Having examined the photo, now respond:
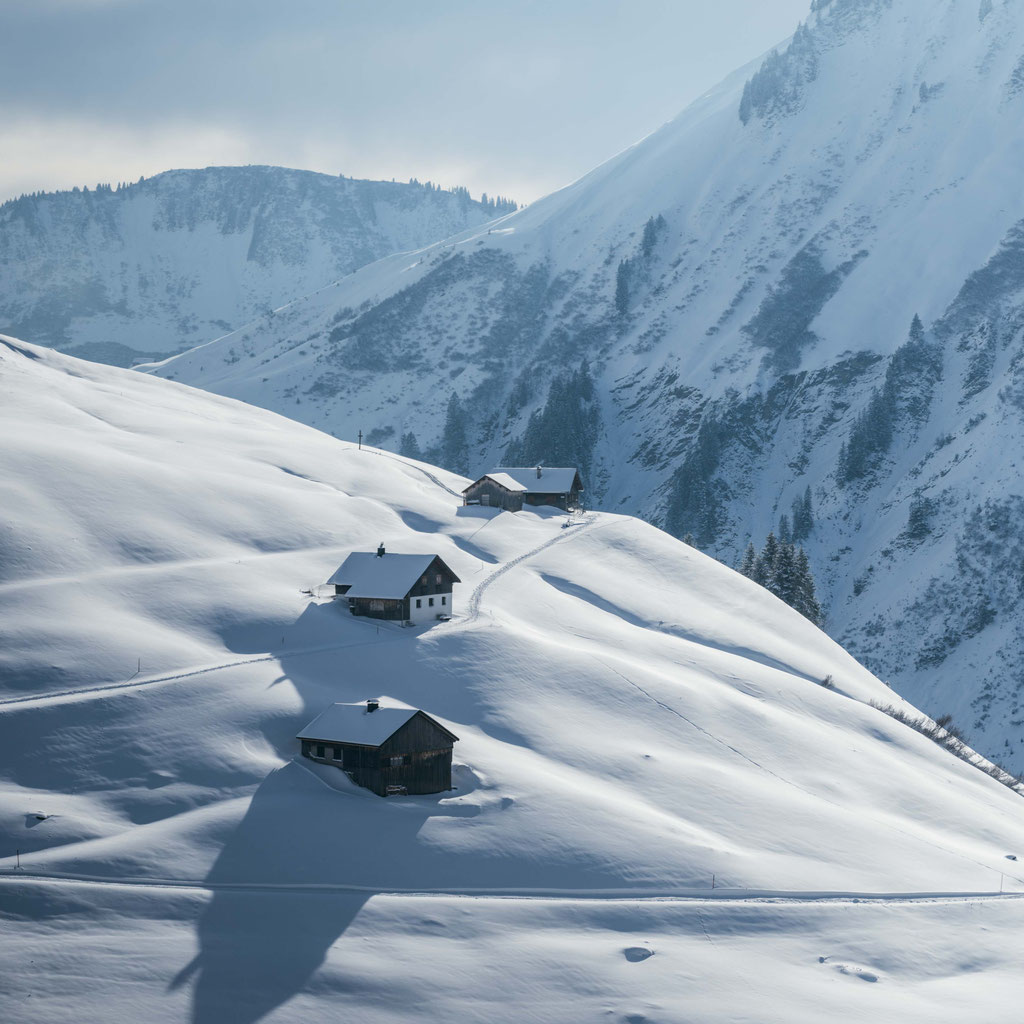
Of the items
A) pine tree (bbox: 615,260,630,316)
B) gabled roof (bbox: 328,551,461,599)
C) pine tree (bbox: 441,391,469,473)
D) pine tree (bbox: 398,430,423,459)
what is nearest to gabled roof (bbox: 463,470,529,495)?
gabled roof (bbox: 328,551,461,599)

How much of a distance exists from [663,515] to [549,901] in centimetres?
11146

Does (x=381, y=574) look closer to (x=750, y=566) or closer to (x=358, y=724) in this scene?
(x=358, y=724)

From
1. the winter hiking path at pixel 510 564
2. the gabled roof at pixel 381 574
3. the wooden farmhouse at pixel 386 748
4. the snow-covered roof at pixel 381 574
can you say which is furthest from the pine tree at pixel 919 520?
the wooden farmhouse at pixel 386 748

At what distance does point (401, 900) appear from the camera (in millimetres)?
30625

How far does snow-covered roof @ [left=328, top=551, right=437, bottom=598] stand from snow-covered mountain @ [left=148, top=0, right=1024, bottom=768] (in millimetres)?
57470

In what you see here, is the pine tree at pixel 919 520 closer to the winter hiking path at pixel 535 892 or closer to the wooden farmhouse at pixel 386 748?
the winter hiking path at pixel 535 892

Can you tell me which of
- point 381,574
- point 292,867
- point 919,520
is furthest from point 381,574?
point 919,520

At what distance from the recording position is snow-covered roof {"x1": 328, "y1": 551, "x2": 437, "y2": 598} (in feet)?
174

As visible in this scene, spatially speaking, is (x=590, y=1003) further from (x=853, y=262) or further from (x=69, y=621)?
(x=853, y=262)

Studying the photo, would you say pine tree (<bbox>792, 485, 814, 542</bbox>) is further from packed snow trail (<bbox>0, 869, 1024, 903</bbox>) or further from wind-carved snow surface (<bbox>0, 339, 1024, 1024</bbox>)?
packed snow trail (<bbox>0, 869, 1024, 903</bbox>)

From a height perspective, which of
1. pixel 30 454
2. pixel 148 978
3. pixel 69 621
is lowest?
pixel 148 978

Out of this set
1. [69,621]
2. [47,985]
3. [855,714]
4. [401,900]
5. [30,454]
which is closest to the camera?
[47,985]

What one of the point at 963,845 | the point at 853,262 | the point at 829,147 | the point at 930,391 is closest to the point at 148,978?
the point at 963,845

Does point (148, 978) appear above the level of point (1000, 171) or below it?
below
